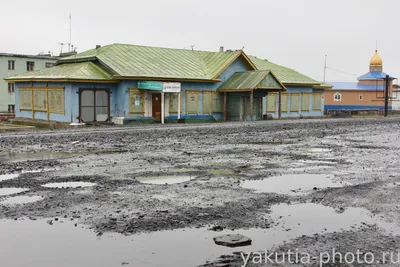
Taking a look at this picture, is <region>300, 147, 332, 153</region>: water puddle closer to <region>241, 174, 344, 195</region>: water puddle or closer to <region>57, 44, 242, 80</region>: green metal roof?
<region>241, 174, 344, 195</region>: water puddle

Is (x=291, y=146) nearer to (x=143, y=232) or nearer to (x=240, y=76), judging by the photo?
(x=143, y=232)

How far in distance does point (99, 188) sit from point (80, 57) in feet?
91.4

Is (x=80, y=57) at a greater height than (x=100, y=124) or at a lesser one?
greater

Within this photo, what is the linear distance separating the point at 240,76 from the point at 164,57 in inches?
246

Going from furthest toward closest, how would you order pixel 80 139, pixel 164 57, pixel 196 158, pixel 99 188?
1. pixel 164 57
2. pixel 80 139
3. pixel 196 158
4. pixel 99 188

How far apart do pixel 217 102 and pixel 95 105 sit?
1022cm

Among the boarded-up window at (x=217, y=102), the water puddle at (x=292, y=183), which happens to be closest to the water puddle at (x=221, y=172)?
the water puddle at (x=292, y=183)

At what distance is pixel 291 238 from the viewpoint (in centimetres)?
650

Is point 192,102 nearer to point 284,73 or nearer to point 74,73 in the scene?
point 74,73

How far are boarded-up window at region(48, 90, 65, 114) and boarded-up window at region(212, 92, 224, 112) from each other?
12.1m

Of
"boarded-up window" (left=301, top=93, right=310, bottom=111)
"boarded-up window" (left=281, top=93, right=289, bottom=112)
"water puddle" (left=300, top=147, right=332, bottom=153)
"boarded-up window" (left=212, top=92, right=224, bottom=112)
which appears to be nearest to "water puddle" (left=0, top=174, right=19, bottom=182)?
"water puddle" (left=300, top=147, right=332, bottom=153)

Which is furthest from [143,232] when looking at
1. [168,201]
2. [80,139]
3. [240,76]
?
[240,76]

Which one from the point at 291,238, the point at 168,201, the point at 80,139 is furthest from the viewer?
the point at 80,139

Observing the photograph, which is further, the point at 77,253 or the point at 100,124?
the point at 100,124
